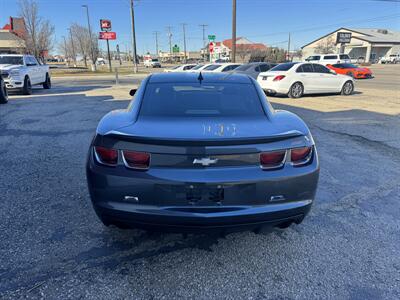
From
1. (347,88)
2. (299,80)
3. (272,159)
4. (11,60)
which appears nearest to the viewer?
(272,159)

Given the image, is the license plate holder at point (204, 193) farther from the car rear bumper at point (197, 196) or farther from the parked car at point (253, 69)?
the parked car at point (253, 69)

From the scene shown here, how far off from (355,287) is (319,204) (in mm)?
1365

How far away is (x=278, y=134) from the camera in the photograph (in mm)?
2287

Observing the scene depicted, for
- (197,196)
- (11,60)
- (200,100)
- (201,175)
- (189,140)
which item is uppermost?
(11,60)

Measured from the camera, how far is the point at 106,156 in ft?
7.47

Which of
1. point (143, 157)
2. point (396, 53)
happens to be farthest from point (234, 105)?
point (396, 53)

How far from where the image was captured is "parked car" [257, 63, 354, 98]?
12461 millimetres

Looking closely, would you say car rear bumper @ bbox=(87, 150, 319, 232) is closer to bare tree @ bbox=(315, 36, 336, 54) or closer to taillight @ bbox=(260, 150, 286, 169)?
taillight @ bbox=(260, 150, 286, 169)

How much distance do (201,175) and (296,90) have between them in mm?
11756

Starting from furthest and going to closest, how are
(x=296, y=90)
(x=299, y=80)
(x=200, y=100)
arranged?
1. (x=296, y=90)
2. (x=299, y=80)
3. (x=200, y=100)

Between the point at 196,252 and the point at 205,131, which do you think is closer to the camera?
the point at 205,131

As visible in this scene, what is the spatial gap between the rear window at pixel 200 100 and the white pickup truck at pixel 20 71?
1206 cm

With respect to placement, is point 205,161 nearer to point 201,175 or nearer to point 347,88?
point 201,175

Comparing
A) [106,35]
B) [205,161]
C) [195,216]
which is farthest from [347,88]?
[106,35]
